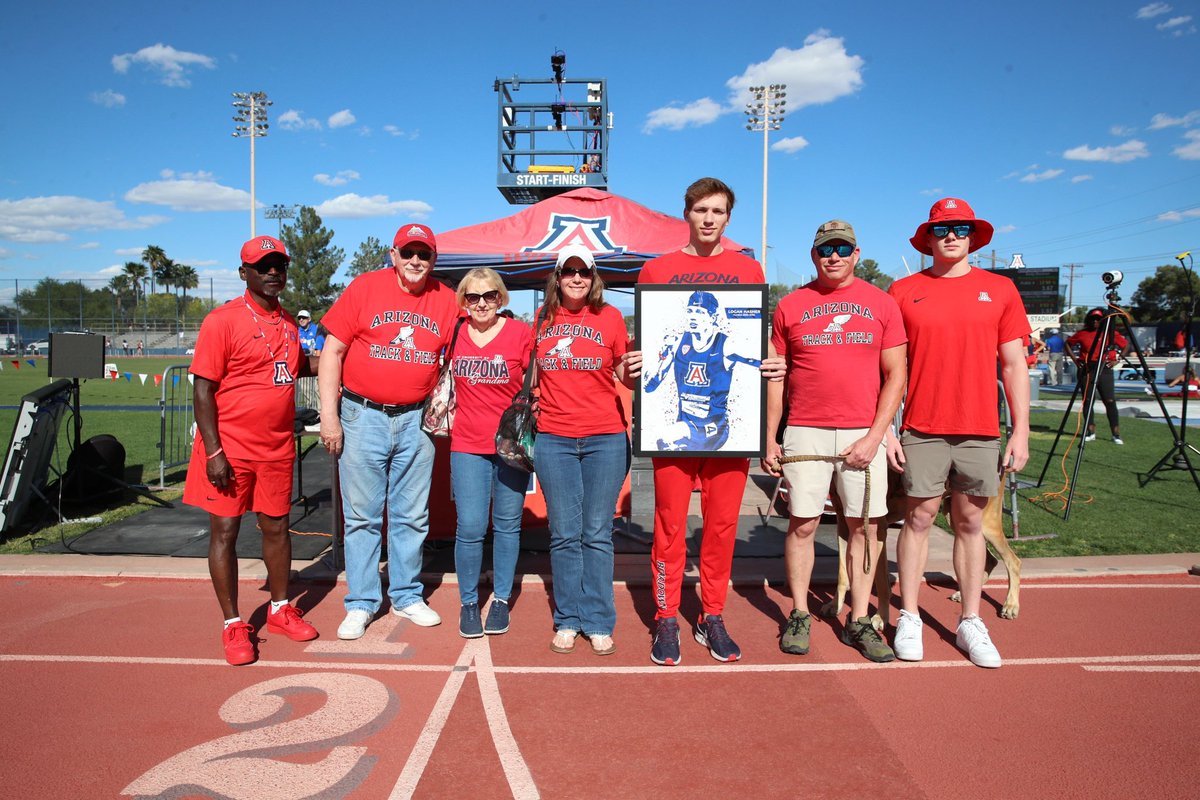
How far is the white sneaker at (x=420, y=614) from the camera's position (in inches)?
Result: 176

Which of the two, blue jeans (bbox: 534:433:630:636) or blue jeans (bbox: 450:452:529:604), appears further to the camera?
blue jeans (bbox: 450:452:529:604)

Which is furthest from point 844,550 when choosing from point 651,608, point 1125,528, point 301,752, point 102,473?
point 102,473

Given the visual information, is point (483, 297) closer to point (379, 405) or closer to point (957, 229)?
point (379, 405)

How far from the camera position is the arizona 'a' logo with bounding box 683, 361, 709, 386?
12.6 feet

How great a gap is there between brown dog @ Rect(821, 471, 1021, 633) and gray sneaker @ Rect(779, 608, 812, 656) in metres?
0.45

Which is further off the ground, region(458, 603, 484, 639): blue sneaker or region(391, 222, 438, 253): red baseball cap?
region(391, 222, 438, 253): red baseball cap

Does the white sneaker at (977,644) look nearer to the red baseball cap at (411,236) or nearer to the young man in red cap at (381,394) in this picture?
the young man in red cap at (381,394)

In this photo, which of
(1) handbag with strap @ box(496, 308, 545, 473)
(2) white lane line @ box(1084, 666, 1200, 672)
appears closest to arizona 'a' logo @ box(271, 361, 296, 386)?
(1) handbag with strap @ box(496, 308, 545, 473)

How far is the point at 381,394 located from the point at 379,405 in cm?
8

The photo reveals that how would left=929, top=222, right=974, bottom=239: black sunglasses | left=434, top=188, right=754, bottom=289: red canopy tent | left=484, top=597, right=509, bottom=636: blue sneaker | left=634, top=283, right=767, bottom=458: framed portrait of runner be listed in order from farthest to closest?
left=434, top=188, right=754, bottom=289: red canopy tent, left=484, top=597, right=509, bottom=636: blue sneaker, left=929, top=222, right=974, bottom=239: black sunglasses, left=634, top=283, right=767, bottom=458: framed portrait of runner

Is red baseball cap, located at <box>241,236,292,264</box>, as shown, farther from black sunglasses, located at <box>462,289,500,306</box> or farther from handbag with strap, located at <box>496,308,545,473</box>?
handbag with strap, located at <box>496,308,545,473</box>

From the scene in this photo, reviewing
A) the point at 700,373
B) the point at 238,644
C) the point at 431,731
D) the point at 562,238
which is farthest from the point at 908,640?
the point at 562,238

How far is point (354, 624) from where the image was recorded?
431 cm

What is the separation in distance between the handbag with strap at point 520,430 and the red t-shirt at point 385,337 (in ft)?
2.05
